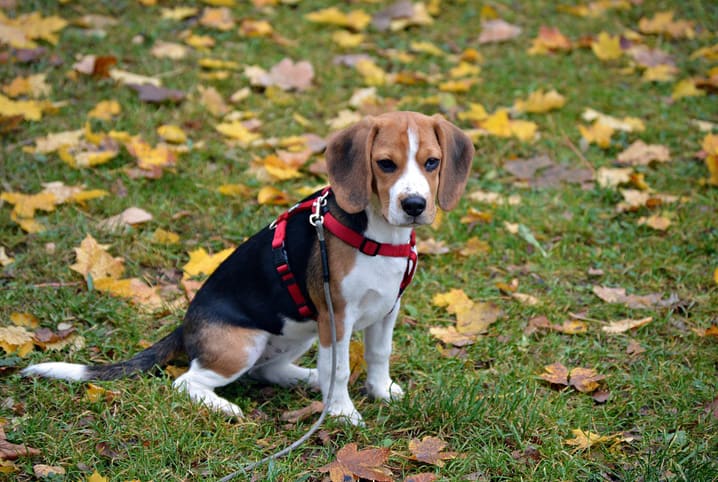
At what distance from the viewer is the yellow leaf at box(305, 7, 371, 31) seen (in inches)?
329

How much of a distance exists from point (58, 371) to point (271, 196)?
215cm

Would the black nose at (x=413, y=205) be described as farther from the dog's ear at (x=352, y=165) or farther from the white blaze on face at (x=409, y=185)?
the dog's ear at (x=352, y=165)

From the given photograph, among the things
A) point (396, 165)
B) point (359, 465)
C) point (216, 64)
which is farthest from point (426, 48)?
point (359, 465)

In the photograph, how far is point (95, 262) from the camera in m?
4.75

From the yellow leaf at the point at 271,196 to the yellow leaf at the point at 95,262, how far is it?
1.12 m

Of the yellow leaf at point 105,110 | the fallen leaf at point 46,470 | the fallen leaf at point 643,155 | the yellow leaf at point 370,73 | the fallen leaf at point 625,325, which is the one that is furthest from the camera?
the yellow leaf at point 370,73

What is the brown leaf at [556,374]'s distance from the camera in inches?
161

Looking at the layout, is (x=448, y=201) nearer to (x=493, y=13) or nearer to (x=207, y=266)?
(x=207, y=266)

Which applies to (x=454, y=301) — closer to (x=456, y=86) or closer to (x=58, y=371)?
(x=58, y=371)

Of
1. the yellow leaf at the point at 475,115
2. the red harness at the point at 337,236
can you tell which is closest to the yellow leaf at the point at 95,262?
the red harness at the point at 337,236

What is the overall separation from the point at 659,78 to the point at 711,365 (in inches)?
165

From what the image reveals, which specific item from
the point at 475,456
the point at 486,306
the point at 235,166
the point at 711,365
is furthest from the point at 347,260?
the point at 235,166

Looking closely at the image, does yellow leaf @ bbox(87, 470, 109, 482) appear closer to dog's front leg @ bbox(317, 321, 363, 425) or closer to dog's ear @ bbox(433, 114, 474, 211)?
dog's front leg @ bbox(317, 321, 363, 425)

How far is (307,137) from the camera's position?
6.31m
